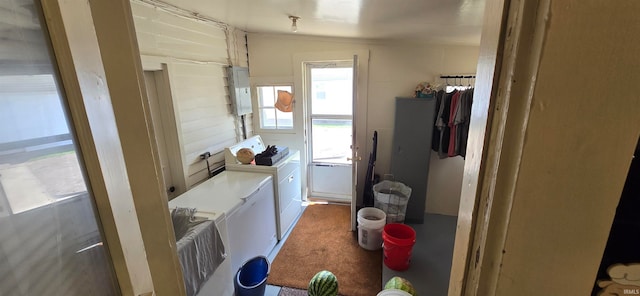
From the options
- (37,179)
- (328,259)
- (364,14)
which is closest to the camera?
(37,179)

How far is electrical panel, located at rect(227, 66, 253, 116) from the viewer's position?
9.56 feet

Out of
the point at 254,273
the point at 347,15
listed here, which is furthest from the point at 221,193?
the point at 347,15

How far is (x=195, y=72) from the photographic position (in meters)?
2.43

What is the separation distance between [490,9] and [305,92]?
3138 millimetres

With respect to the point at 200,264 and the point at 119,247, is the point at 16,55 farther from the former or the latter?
the point at 200,264

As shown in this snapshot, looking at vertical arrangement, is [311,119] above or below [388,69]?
below

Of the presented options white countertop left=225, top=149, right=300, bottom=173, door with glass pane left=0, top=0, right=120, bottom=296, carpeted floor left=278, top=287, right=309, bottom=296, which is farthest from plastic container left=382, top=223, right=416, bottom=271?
door with glass pane left=0, top=0, right=120, bottom=296

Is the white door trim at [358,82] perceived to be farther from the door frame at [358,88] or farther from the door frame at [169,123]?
the door frame at [169,123]

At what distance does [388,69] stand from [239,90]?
6.03 ft

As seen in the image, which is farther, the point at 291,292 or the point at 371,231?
the point at 371,231

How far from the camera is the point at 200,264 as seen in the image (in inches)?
61.5

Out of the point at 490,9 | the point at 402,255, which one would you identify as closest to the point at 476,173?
the point at 490,9

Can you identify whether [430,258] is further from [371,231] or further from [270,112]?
[270,112]

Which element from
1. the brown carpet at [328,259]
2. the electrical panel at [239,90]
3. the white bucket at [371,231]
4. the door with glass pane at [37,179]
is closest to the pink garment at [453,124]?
the white bucket at [371,231]
